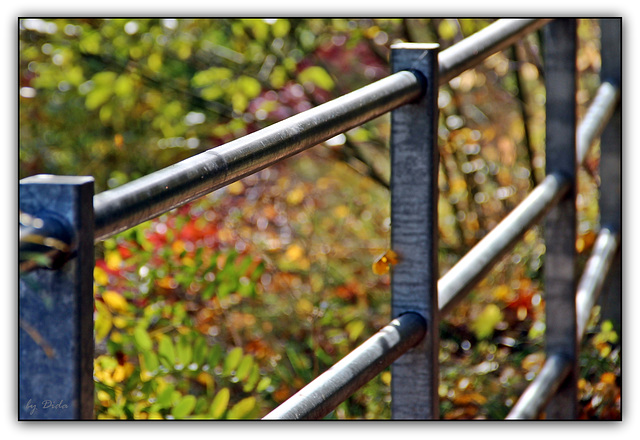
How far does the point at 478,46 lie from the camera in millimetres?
1155

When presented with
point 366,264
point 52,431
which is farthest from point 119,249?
point 52,431

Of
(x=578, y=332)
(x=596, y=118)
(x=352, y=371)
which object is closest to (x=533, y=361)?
(x=578, y=332)

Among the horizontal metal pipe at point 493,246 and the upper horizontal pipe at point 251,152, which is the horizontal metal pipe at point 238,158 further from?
the horizontal metal pipe at point 493,246

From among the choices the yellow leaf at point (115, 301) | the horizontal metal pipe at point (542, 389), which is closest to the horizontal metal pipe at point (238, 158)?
the horizontal metal pipe at point (542, 389)

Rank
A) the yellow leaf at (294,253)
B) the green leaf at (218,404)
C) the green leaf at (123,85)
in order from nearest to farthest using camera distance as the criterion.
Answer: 1. the green leaf at (218,404)
2. the yellow leaf at (294,253)
3. the green leaf at (123,85)

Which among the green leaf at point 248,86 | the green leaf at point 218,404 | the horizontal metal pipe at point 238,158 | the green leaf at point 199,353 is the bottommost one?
the green leaf at point 218,404

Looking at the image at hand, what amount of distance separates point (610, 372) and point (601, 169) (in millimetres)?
629

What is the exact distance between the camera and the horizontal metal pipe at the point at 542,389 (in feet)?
4.51

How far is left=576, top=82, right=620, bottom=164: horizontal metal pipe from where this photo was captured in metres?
1.70

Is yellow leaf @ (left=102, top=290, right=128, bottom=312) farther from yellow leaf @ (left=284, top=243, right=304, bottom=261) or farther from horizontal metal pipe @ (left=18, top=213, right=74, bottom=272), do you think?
horizontal metal pipe @ (left=18, top=213, right=74, bottom=272)

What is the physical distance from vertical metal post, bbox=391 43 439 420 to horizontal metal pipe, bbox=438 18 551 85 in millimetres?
55

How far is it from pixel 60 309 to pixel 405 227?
571 millimetres

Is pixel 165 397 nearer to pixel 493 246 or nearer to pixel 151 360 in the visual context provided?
pixel 151 360

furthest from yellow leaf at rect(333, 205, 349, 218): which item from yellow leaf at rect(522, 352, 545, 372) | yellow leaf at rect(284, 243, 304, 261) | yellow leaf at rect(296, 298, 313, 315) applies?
yellow leaf at rect(522, 352, 545, 372)
